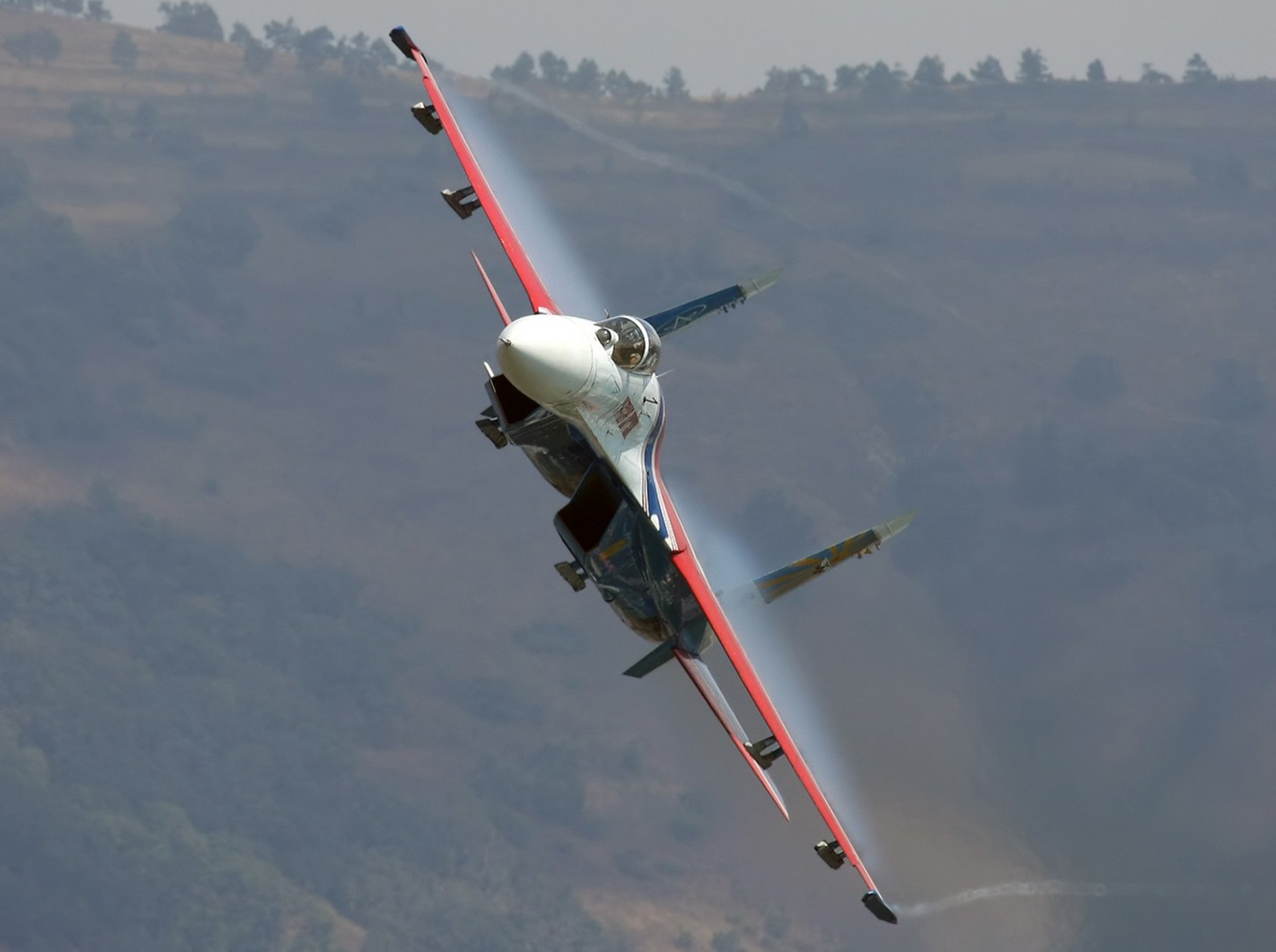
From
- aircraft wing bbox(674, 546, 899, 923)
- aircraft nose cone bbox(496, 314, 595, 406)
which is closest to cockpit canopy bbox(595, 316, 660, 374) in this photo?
aircraft nose cone bbox(496, 314, 595, 406)

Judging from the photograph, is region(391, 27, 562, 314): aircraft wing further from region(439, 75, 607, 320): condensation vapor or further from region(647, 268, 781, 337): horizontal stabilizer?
region(647, 268, 781, 337): horizontal stabilizer

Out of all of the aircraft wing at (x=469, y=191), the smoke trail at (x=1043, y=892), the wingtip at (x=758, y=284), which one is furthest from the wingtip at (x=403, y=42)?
the smoke trail at (x=1043, y=892)

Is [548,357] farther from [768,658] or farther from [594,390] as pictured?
[768,658]

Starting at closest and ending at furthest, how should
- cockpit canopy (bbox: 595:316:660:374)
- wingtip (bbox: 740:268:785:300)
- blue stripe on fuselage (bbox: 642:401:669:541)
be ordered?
cockpit canopy (bbox: 595:316:660:374), blue stripe on fuselage (bbox: 642:401:669:541), wingtip (bbox: 740:268:785:300)

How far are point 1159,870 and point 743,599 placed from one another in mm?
79436

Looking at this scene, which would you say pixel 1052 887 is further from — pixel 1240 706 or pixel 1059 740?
pixel 1240 706

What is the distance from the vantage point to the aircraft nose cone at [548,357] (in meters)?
52.1

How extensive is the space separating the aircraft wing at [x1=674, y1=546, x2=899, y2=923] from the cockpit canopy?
511 cm

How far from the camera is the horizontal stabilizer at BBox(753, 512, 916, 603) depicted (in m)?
61.0

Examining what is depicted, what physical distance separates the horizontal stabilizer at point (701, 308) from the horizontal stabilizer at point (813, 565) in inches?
286

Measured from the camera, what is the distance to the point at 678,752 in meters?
189

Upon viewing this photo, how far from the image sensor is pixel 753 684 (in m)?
57.9

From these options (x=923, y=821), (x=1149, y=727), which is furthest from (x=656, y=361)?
(x=1149, y=727)

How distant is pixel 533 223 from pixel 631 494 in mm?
10889
